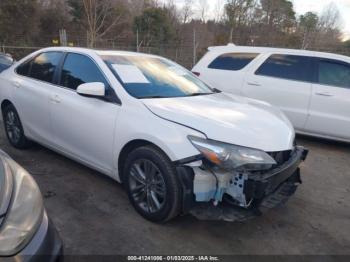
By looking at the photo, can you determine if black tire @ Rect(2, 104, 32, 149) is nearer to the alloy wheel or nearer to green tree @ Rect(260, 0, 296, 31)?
the alloy wheel

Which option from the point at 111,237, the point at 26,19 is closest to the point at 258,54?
the point at 111,237

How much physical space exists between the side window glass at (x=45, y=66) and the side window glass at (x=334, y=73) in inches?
169

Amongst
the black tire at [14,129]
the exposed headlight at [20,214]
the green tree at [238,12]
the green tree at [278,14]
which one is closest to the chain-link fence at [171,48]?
the black tire at [14,129]

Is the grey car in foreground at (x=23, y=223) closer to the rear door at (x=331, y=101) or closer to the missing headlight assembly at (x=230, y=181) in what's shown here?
Result: the missing headlight assembly at (x=230, y=181)

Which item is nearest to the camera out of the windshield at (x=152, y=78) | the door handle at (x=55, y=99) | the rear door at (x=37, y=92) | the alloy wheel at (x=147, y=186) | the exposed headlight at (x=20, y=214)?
the exposed headlight at (x=20, y=214)

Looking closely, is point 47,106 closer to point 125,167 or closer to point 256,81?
point 125,167

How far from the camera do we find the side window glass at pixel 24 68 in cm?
467

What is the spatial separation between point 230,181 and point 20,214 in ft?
5.30

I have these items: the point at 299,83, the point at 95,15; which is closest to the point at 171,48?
the point at 95,15

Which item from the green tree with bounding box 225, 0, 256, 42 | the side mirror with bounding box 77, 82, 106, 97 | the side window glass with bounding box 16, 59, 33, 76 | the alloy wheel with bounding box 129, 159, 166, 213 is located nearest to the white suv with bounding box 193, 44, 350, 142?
the side window glass with bounding box 16, 59, 33, 76

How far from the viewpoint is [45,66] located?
4.41 m

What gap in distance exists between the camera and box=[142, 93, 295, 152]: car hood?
2.80 metres

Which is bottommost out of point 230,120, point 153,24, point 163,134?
point 163,134

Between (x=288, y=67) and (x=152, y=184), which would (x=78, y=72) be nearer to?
(x=152, y=184)
